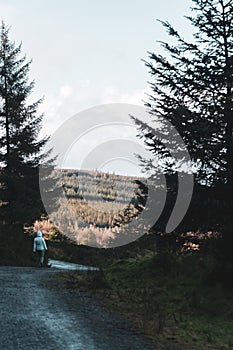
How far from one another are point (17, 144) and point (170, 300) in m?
20.8

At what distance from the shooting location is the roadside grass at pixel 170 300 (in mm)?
7430

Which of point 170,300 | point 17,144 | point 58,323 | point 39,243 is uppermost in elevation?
point 17,144

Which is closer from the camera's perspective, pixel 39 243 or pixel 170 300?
pixel 170 300

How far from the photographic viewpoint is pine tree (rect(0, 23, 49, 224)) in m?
28.0

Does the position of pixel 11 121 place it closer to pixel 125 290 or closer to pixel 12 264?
pixel 12 264

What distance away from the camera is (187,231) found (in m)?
14.3

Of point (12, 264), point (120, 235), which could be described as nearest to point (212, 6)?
point (12, 264)

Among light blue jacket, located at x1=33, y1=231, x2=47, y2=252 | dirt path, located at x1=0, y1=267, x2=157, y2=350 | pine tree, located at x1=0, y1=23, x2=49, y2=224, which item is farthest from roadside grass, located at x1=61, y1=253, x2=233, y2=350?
pine tree, located at x1=0, y1=23, x2=49, y2=224

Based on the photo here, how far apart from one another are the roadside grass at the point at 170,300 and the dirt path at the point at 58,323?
0.48 m

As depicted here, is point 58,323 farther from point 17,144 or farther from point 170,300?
point 17,144

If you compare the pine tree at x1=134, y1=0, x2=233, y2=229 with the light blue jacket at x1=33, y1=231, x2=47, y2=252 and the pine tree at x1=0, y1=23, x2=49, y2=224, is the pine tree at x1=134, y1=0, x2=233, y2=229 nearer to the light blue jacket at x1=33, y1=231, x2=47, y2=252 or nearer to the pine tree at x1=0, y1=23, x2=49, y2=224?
the light blue jacket at x1=33, y1=231, x2=47, y2=252

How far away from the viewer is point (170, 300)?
1044 centimetres

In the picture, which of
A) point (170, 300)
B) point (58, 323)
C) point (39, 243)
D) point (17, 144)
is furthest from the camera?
point (17, 144)

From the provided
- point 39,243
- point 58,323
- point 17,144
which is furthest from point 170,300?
point 17,144
